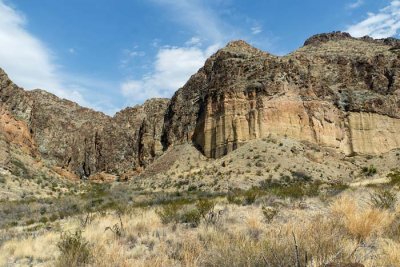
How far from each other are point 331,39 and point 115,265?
10531cm

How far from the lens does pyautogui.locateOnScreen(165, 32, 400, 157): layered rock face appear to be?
5506 centimetres

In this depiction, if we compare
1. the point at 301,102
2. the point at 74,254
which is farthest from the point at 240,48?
the point at 74,254

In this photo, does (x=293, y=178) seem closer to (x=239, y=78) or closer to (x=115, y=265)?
(x=239, y=78)

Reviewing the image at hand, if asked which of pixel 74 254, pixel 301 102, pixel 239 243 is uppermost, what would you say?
pixel 301 102

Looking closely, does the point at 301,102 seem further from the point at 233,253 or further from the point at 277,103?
the point at 233,253

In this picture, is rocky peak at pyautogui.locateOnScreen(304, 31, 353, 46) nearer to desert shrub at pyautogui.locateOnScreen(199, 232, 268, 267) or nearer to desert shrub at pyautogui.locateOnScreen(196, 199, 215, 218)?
desert shrub at pyautogui.locateOnScreen(196, 199, 215, 218)

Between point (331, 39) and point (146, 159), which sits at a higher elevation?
point (331, 39)

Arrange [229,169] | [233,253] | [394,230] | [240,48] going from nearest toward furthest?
[233,253] → [394,230] → [229,169] → [240,48]

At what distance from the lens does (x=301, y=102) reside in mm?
56094

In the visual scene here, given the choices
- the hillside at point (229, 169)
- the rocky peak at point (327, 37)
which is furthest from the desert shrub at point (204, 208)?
the rocky peak at point (327, 37)

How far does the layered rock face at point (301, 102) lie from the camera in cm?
5506

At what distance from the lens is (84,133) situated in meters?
101

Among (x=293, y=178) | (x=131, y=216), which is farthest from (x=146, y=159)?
(x=131, y=216)

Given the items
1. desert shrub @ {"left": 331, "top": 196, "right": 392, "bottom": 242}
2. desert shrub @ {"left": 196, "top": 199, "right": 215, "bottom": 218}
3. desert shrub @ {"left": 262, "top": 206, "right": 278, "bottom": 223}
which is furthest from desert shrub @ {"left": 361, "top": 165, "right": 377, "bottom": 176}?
desert shrub @ {"left": 331, "top": 196, "right": 392, "bottom": 242}
